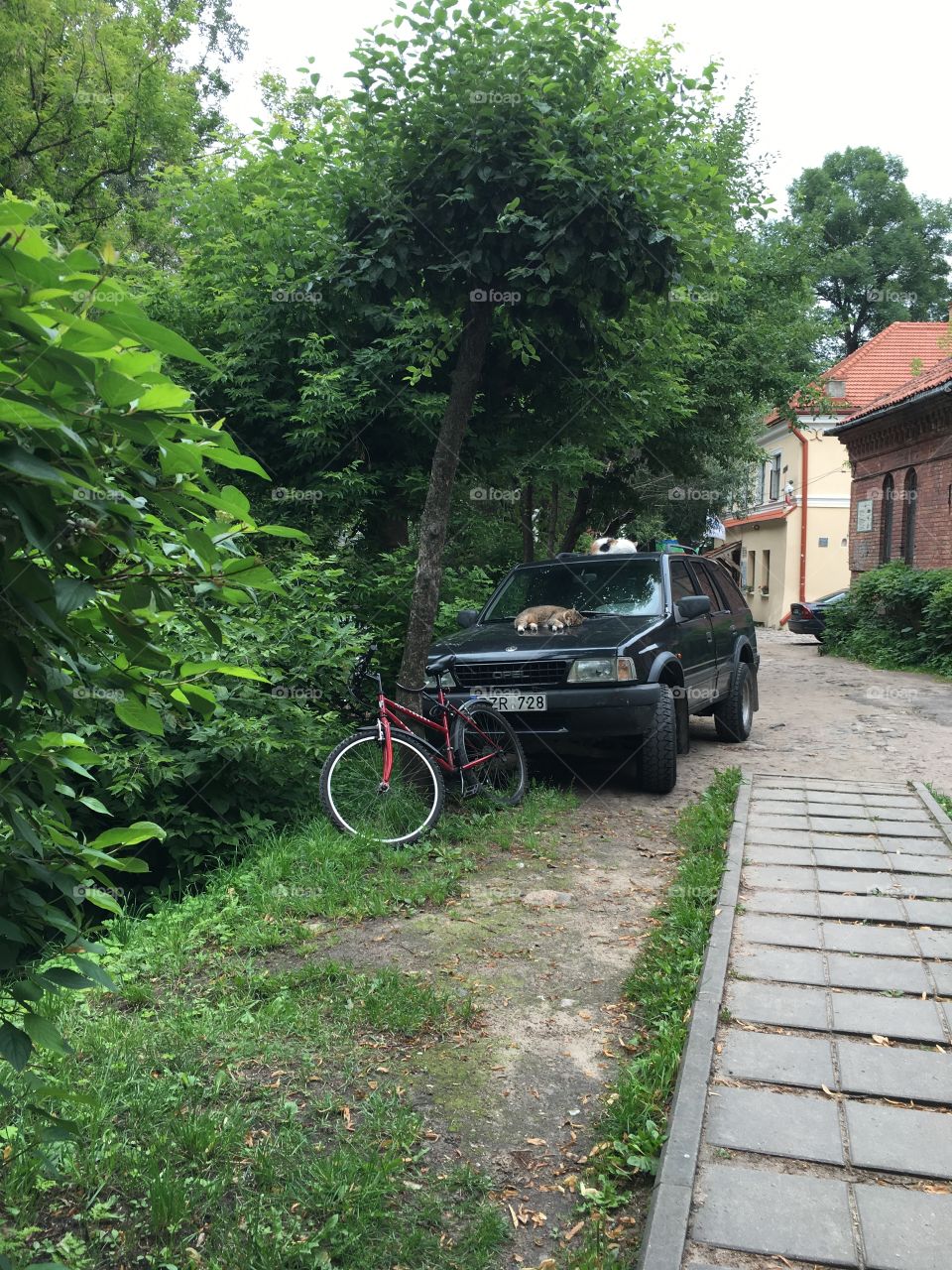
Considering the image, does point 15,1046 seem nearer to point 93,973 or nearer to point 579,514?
point 93,973

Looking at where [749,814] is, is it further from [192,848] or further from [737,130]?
[737,130]

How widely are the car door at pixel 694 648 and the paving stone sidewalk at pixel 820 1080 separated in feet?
8.99

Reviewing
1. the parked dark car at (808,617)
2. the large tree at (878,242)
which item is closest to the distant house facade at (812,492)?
the parked dark car at (808,617)

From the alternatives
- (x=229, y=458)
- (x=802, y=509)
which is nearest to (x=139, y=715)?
(x=229, y=458)

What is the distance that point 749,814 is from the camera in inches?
287

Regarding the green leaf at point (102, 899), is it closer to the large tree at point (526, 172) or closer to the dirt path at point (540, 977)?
the dirt path at point (540, 977)

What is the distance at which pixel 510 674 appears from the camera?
300 inches

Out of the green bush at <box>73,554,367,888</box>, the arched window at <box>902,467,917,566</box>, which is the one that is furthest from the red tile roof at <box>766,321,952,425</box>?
the green bush at <box>73,554,367,888</box>

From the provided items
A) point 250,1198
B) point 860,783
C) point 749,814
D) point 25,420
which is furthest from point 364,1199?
point 860,783

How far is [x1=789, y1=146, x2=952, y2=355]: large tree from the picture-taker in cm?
5159

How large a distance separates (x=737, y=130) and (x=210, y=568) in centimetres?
2007

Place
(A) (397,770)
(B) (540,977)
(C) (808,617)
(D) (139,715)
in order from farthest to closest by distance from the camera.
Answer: (C) (808,617)
(A) (397,770)
(B) (540,977)
(D) (139,715)

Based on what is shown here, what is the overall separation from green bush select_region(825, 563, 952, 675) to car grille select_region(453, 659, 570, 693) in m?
12.9

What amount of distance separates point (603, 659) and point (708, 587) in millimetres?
3218
